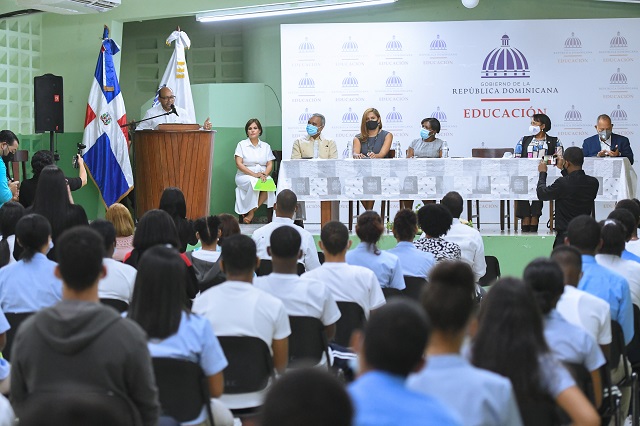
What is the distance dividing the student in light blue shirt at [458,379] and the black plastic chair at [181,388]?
A: 97cm

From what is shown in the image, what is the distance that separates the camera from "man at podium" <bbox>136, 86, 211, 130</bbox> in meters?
10.2

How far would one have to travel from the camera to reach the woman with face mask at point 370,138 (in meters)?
9.68

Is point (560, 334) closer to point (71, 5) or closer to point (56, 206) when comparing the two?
point (56, 206)

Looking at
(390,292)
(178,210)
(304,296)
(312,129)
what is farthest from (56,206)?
(312,129)

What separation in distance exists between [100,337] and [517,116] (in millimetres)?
9898

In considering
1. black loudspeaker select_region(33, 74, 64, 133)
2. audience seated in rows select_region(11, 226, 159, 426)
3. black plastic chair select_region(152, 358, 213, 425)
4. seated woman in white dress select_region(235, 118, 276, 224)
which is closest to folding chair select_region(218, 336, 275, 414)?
black plastic chair select_region(152, 358, 213, 425)

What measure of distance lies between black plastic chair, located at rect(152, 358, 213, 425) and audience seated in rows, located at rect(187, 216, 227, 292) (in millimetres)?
1762

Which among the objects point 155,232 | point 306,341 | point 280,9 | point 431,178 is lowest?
point 306,341

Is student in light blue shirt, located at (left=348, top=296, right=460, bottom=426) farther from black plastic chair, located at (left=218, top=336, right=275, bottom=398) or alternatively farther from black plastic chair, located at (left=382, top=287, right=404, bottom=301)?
black plastic chair, located at (left=382, top=287, right=404, bottom=301)

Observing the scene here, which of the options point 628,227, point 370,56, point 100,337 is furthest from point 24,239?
point 370,56

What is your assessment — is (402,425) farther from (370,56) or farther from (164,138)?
(370,56)

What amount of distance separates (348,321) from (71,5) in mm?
7061

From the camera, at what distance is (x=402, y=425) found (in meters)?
1.81

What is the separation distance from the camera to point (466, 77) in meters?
11.9
